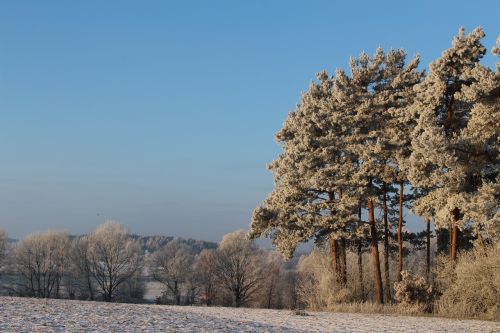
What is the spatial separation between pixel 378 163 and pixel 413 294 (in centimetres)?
831

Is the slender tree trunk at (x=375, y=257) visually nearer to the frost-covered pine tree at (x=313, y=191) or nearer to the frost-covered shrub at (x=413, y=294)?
the frost-covered pine tree at (x=313, y=191)

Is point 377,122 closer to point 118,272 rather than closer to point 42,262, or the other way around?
point 118,272

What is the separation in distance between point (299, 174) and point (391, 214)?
6604mm

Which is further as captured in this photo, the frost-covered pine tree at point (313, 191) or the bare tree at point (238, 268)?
the bare tree at point (238, 268)

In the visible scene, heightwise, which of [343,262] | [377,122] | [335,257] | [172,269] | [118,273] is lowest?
[118,273]

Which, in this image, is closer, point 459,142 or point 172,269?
point 459,142

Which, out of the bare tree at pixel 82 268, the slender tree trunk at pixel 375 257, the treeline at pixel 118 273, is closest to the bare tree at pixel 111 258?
the treeline at pixel 118 273

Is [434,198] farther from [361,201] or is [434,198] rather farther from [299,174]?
[299,174]

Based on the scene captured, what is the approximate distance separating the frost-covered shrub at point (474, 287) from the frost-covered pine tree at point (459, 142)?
1311 mm

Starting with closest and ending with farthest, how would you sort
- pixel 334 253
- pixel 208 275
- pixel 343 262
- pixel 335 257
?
pixel 335 257, pixel 334 253, pixel 343 262, pixel 208 275

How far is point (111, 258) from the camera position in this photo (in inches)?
3546

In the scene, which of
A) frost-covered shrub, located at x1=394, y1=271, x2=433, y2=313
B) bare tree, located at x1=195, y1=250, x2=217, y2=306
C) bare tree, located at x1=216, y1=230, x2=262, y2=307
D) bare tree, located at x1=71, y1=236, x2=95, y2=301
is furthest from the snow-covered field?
bare tree, located at x1=71, y1=236, x2=95, y2=301

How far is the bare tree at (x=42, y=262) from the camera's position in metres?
87.2

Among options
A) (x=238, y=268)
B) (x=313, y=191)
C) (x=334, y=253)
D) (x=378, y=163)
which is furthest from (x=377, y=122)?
(x=238, y=268)
